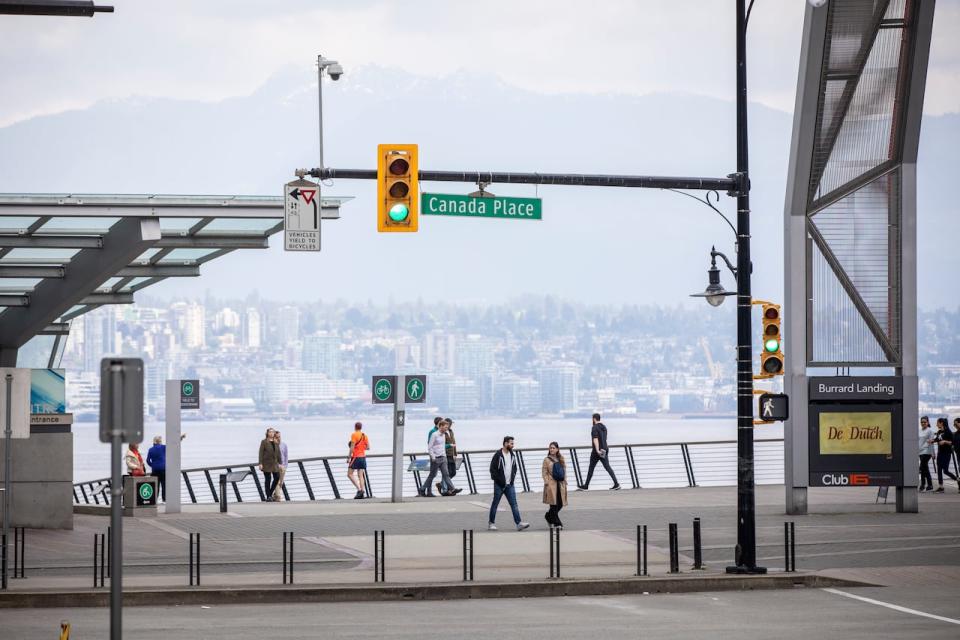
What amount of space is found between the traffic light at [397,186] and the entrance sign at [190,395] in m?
12.4

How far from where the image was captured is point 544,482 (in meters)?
23.6

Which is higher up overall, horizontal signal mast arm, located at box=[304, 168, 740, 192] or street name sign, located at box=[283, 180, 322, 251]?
horizontal signal mast arm, located at box=[304, 168, 740, 192]

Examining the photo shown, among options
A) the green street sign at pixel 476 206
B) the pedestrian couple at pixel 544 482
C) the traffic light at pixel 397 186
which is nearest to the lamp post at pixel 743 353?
the green street sign at pixel 476 206

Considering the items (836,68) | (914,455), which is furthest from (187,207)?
(914,455)

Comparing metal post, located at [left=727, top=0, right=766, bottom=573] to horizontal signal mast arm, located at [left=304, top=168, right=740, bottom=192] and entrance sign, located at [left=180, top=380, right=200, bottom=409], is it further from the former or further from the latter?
entrance sign, located at [left=180, top=380, right=200, bottom=409]

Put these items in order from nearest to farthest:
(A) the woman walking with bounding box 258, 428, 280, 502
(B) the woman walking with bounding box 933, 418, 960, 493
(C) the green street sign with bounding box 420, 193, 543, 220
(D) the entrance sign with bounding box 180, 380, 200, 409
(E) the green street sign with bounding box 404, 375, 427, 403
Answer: (C) the green street sign with bounding box 420, 193, 543, 220, (D) the entrance sign with bounding box 180, 380, 200, 409, (E) the green street sign with bounding box 404, 375, 427, 403, (A) the woman walking with bounding box 258, 428, 280, 502, (B) the woman walking with bounding box 933, 418, 960, 493

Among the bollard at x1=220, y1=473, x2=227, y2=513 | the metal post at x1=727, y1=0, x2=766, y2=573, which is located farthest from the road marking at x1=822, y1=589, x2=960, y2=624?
the bollard at x1=220, y1=473, x2=227, y2=513

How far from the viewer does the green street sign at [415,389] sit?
31.9 meters

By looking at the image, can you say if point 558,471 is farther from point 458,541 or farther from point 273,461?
point 273,461

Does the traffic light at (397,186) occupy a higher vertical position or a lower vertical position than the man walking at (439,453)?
higher

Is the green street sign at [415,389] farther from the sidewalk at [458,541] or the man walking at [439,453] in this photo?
the sidewalk at [458,541]

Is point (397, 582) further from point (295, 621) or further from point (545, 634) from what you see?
point (545, 634)

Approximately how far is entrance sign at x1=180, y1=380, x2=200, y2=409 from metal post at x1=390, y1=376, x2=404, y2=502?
4.27 m

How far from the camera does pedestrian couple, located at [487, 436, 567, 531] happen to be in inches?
930
